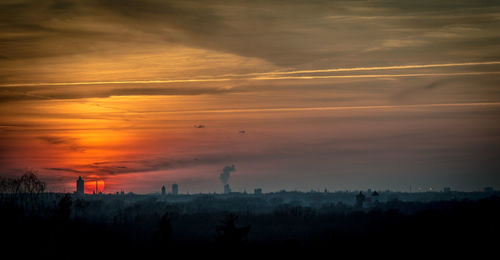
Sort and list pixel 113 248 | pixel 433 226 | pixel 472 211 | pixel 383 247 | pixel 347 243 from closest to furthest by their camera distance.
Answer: pixel 113 248, pixel 383 247, pixel 347 243, pixel 433 226, pixel 472 211

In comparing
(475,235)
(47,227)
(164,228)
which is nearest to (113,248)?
(47,227)

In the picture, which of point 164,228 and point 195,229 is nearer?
point 164,228

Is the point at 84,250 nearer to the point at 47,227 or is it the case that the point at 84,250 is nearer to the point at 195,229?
the point at 47,227

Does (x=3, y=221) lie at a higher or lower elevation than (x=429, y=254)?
higher

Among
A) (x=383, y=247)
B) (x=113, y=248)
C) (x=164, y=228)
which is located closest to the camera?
(x=164, y=228)

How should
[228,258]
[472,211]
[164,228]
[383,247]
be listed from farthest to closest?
[472,211]
[383,247]
[164,228]
[228,258]

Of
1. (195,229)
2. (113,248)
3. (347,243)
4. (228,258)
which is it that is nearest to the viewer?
(228,258)

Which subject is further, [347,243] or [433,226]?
[433,226]

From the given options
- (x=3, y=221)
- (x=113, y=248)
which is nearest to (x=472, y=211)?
(x=113, y=248)

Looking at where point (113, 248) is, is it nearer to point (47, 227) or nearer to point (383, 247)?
point (47, 227)
